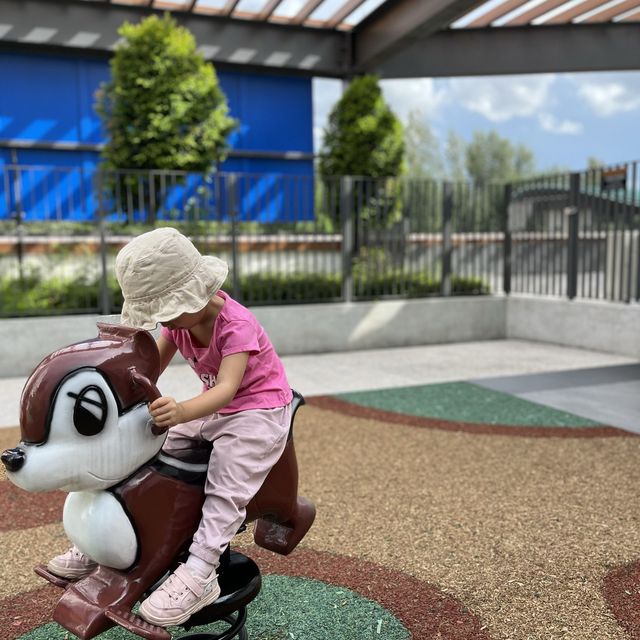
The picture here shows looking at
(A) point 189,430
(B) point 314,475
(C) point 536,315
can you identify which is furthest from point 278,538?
(C) point 536,315

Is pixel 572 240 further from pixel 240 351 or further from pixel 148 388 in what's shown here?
pixel 148 388

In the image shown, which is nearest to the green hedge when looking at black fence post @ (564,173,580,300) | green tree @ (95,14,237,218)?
black fence post @ (564,173,580,300)

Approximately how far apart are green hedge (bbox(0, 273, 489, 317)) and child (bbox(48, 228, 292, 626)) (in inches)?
263

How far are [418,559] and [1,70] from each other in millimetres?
13259

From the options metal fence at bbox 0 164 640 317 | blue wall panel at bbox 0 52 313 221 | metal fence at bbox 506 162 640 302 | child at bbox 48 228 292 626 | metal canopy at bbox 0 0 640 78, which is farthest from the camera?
blue wall panel at bbox 0 52 313 221

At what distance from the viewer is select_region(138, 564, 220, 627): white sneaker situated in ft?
5.52

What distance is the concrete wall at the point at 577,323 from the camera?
840 centimetres

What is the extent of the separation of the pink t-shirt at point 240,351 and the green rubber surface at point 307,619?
3.02 feet

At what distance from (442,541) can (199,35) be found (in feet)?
39.2

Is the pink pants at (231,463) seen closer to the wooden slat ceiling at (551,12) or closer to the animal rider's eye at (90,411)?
the animal rider's eye at (90,411)

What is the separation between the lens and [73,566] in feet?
6.28

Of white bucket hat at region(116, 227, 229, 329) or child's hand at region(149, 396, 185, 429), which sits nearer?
child's hand at region(149, 396, 185, 429)

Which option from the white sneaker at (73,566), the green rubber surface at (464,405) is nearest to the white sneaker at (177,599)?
the white sneaker at (73,566)

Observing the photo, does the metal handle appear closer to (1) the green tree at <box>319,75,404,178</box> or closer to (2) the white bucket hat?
(2) the white bucket hat
